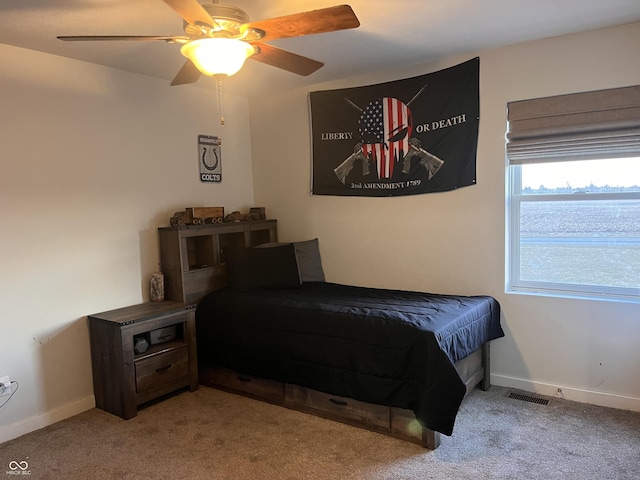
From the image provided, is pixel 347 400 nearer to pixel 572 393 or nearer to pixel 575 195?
pixel 572 393

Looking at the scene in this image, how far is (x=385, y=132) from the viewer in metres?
3.70

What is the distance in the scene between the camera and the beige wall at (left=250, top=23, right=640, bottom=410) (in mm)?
2936

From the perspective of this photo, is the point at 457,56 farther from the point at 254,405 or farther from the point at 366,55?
the point at 254,405

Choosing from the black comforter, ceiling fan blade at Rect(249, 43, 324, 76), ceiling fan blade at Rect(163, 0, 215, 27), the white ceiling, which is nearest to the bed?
→ the black comforter

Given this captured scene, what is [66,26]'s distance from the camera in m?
2.54

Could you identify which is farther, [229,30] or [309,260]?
[309,260]

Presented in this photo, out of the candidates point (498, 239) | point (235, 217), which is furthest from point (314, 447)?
point (235, 217)

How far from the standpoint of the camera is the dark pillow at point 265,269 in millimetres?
3645

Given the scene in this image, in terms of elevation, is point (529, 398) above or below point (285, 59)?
below

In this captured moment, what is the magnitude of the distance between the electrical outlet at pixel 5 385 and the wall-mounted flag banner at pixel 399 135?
257 centimetres

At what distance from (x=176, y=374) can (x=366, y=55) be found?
2.57 meters

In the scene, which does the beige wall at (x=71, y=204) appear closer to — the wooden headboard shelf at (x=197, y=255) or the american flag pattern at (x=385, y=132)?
the wooden headboard shelf at (x=197, y=255)

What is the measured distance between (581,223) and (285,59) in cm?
220

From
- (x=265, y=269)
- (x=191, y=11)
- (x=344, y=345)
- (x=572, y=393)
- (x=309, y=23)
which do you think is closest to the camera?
(x=191, y=11)
